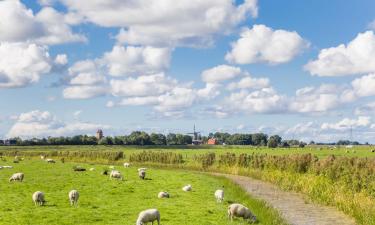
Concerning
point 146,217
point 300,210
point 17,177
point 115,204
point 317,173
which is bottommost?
point 300,210

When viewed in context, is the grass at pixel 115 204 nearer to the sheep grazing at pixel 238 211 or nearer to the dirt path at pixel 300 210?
the sheep grazing at pixel 238 211

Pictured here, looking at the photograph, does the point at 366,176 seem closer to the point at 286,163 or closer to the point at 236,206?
the point at 236,206

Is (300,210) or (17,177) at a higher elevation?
(17,177)

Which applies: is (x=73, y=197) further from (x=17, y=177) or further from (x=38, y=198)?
(x=17, y=177)

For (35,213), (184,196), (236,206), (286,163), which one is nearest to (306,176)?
(286,163)

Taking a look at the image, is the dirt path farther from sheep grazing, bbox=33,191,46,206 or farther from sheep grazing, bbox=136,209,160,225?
sheep grazing, bbox=33,191,46,206

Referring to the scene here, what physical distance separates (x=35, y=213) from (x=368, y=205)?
61.6 ft

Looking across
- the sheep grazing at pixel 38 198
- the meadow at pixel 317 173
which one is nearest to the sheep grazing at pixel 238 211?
the meadow at pixel 317 173

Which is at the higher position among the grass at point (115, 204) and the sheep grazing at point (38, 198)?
the sheep grazing at point (38, 198)

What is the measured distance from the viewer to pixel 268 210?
28000mm

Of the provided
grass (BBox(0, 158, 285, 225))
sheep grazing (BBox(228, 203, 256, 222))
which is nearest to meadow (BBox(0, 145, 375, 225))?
grass (BBox(0, 158, 285, 225))

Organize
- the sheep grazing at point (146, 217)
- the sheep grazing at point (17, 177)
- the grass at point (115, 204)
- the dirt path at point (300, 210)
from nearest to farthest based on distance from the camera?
1. the sheep grazing at point (146, 217)
2. the grass at point (115, 204)
3. the dirt path at point (300, 210)
4. the sheep grazing at point (17, 177)

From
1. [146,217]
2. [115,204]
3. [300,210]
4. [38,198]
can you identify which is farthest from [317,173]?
[146,217]

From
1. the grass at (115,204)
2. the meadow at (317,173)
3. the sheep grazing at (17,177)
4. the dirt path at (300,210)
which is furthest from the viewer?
the sheep grazing at (17,177)
